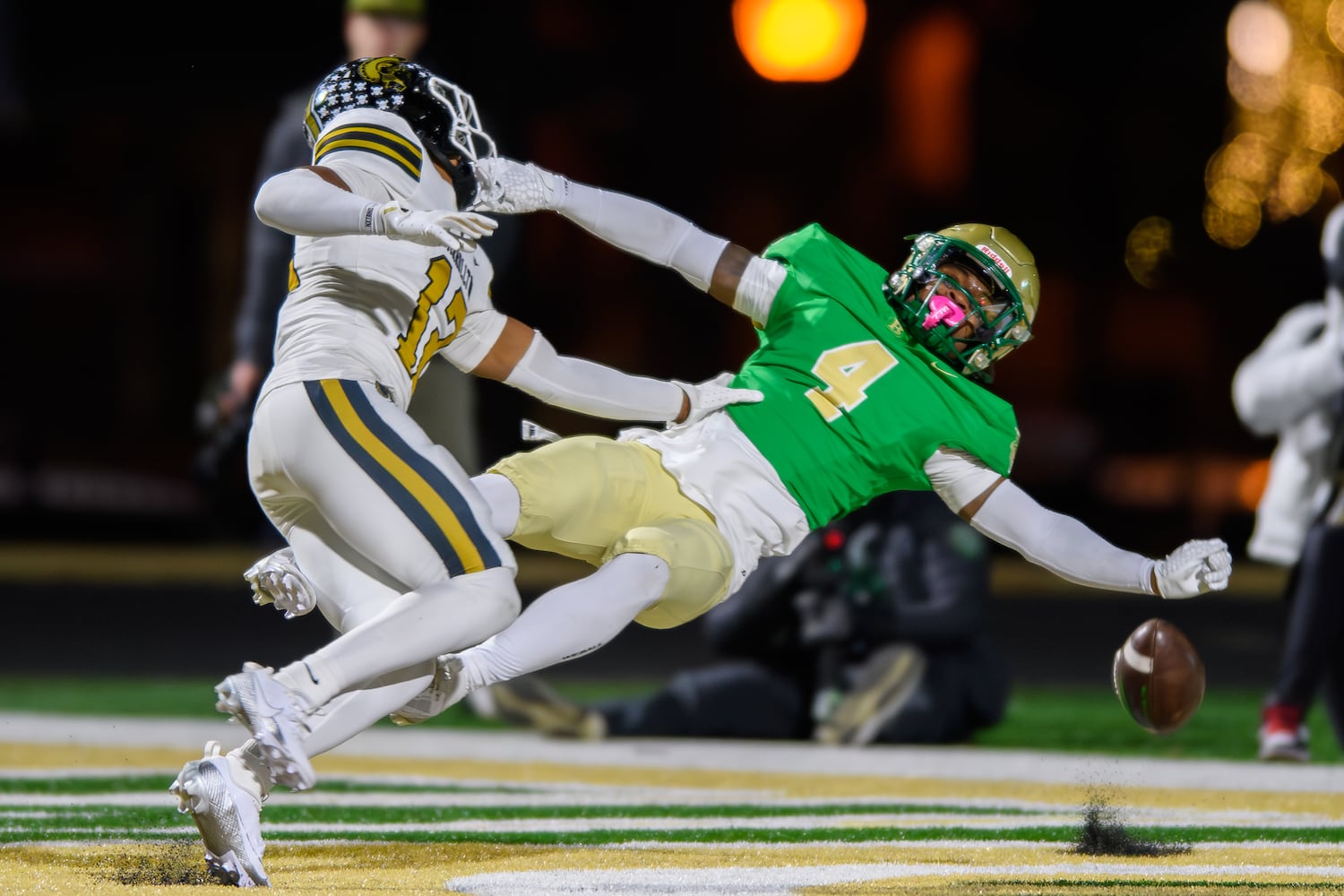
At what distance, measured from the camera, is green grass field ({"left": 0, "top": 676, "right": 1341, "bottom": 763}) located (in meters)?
6.46

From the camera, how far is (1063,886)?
3596 millimetres

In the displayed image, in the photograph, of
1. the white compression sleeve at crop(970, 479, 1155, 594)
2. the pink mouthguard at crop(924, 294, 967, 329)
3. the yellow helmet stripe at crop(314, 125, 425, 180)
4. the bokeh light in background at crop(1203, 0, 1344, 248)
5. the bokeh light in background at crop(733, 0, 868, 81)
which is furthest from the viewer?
the bokeh light in background at crop(1203, 0, 1344, 248)

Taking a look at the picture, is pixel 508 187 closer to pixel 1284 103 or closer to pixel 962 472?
pixel 962 472

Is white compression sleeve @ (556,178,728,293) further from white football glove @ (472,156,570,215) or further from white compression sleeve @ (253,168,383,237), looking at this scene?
white compression sleeve @ (253,168,383,237)

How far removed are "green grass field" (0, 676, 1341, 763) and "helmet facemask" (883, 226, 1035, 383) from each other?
2.43m

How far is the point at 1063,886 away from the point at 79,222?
14.9 meters

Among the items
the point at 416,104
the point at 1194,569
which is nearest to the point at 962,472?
the point at 1194,569

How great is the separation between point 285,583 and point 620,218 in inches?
40.5

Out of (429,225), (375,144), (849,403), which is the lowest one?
(849,403)

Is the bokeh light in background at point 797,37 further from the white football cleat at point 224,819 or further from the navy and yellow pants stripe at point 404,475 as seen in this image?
the white football cleat at point 224,819

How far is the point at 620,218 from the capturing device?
4.11 metres

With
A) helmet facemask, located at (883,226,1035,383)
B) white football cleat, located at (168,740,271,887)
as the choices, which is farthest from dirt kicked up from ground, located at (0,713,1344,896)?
helmet facemask, located at (883,226,1035,383)

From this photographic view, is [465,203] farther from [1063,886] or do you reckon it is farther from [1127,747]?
[1127,747]

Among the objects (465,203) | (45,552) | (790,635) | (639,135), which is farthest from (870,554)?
(639,135)
